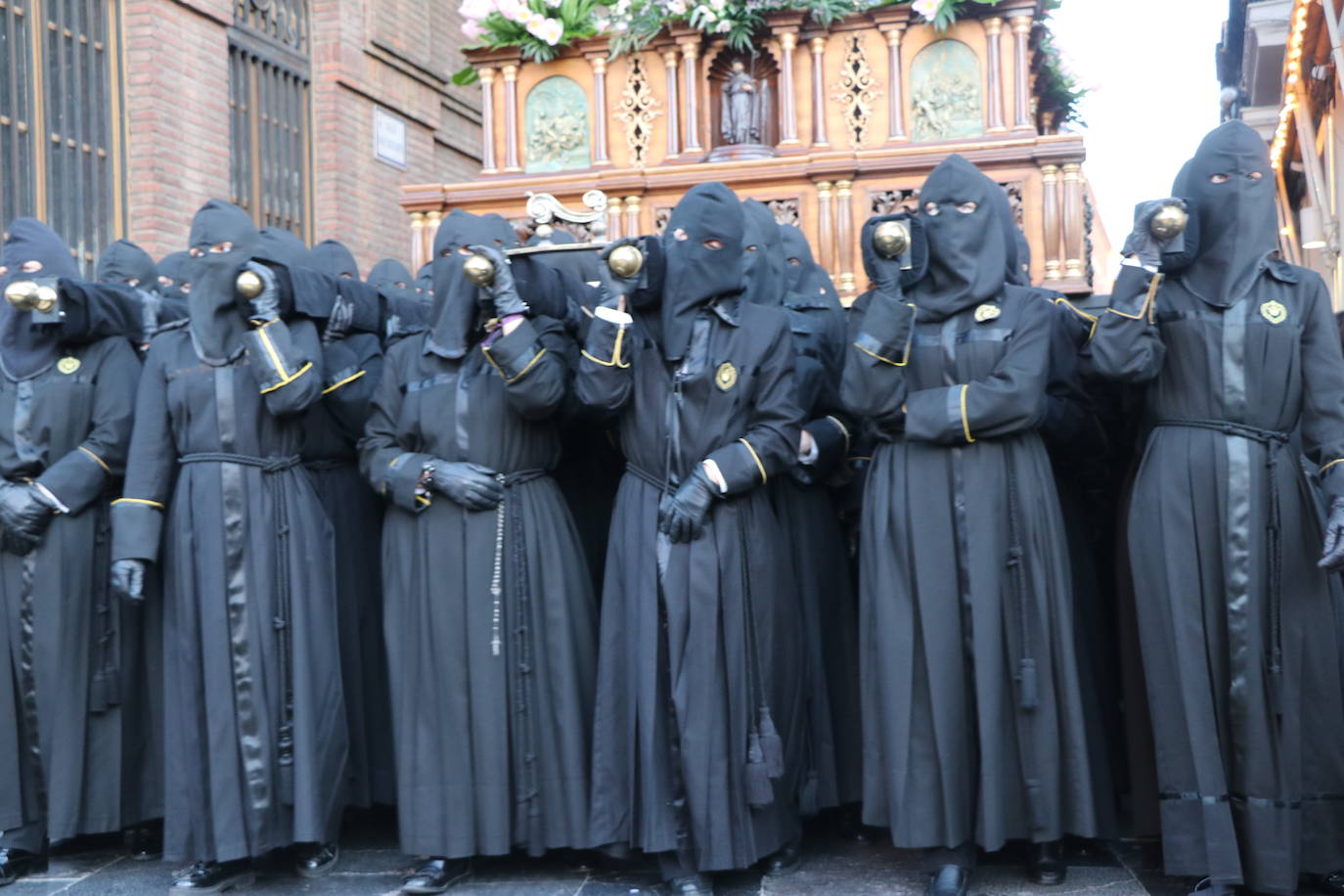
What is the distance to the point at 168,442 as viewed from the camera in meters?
5.62

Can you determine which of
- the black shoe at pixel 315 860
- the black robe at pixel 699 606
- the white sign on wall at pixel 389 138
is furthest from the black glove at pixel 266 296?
the white sign on wall at pixel 389 138

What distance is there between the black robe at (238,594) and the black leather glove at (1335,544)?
3.54 meters

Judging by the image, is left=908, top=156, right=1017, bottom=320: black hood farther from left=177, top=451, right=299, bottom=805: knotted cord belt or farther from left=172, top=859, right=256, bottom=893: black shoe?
left=172, top=859, right=256, bottom=893: black shoe

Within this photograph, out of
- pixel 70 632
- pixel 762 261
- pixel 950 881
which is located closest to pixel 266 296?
pixel 70 632

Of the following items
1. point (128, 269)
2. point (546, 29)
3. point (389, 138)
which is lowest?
point (128, 269)

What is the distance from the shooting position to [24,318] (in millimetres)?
5949

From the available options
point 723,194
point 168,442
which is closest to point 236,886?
point 168,442

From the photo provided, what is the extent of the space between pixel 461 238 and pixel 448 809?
2115mm

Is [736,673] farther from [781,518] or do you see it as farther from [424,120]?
[424,120]

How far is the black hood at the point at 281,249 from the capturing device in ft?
18.6

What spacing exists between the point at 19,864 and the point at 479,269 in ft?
9.78

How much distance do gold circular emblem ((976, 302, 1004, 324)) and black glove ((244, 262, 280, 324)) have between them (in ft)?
8.53

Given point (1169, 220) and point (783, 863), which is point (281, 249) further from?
point (1169, 220)

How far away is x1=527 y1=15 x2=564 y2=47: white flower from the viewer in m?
8.42
